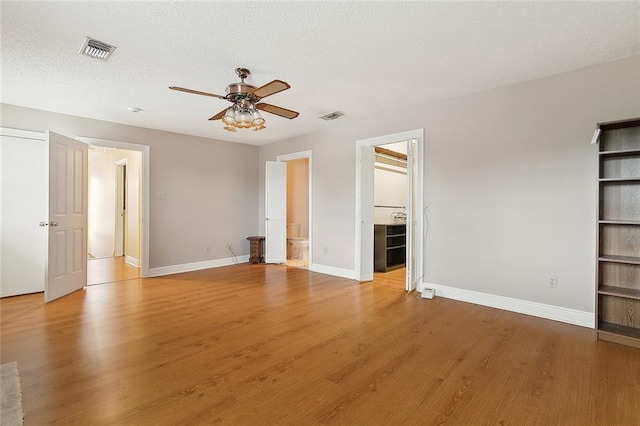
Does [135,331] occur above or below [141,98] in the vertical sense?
below

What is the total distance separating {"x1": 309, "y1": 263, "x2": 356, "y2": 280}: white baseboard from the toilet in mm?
1450

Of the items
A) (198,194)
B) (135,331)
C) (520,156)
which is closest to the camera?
(135,331)

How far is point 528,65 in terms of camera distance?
2.99 m

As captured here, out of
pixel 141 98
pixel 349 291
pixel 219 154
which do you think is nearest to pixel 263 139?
pixel 219 154

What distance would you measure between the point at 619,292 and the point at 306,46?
135 inches

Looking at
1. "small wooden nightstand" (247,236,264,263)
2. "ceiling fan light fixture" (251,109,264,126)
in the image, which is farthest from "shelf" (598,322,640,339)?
"small wooden nightstand" (247,236,264,263)

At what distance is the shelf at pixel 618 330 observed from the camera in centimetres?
261

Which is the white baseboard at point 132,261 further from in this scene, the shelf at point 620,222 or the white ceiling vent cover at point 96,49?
the shelf at point 620,222

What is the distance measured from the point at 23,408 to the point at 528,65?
469cm

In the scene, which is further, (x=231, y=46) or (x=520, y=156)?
(x=520, y=156)

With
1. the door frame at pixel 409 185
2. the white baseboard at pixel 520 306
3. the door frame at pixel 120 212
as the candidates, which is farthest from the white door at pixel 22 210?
the white baseboard at pixel 520 306

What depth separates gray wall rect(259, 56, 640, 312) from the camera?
3.02 metres

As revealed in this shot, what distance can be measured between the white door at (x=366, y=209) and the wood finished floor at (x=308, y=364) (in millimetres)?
1130

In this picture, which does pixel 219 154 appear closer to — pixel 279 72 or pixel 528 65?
pixel 279 72
